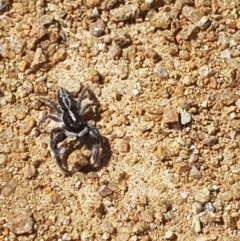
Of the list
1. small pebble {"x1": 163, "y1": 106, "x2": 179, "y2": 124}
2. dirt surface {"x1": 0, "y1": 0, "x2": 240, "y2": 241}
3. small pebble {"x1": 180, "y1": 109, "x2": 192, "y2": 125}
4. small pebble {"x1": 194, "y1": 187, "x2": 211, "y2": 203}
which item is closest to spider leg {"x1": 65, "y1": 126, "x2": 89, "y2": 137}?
dirt surface {"x1": 0, "y1": 0, "x2": 240, "y2": 241}

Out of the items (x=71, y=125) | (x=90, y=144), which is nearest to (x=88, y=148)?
(x=90, y=144)

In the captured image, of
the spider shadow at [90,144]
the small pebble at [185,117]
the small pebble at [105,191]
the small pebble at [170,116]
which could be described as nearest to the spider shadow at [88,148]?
the spider shadow at [90,144]

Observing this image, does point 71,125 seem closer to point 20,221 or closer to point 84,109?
point 84,109

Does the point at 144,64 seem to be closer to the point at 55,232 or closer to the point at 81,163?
the point at 81,163

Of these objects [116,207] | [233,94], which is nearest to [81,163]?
[116,207]

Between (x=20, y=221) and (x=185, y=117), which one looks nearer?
(x=20, y=221)
